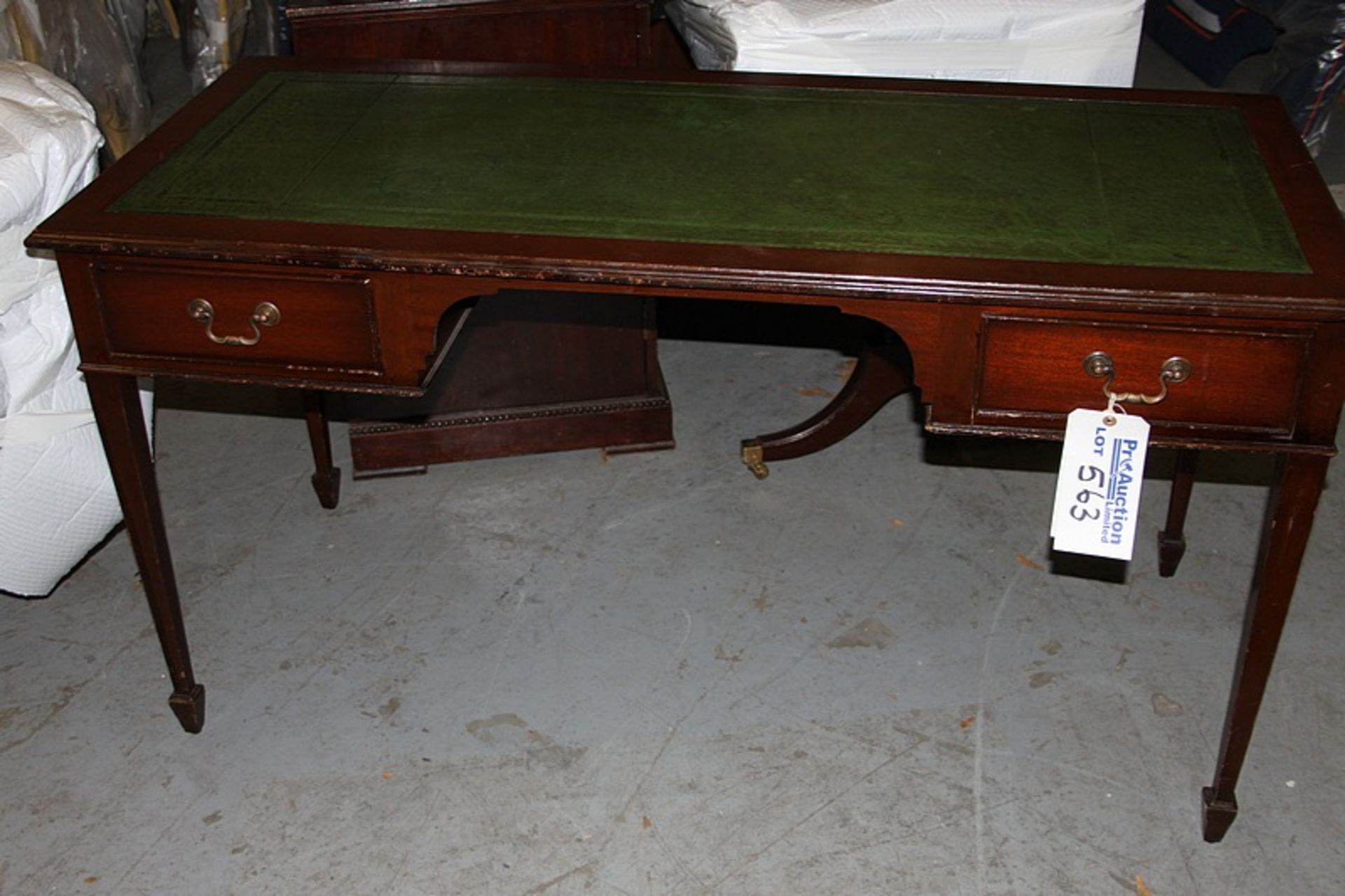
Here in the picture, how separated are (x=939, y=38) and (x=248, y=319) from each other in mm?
1398

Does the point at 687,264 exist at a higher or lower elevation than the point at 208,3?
higher

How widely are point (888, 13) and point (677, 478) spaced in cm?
93


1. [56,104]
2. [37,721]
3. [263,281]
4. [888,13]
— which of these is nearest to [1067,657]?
[888,13]

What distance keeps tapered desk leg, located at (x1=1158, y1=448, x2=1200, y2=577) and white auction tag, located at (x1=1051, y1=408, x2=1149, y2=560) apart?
715 millimetres

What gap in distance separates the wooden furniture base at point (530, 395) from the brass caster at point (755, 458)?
0.17 m

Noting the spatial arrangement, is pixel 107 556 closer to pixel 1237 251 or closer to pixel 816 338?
pixel 816 338

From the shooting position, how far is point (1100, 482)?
1.73 metres

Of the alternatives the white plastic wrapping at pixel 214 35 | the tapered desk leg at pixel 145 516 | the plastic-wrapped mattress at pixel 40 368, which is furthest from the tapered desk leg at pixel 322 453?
the white plastic wrapping at pixel 214 35

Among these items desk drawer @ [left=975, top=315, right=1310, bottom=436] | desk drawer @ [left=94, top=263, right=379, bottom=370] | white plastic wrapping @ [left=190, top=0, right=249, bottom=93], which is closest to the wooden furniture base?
desk drawer @ [left=94, top=263, right=379, bottom=370]

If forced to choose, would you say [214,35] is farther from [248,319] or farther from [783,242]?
[783,242]

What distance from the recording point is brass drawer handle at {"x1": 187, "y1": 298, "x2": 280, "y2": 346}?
5.97 ft

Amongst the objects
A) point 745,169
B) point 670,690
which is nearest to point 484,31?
point 745,169

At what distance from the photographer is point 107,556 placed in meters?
2.59

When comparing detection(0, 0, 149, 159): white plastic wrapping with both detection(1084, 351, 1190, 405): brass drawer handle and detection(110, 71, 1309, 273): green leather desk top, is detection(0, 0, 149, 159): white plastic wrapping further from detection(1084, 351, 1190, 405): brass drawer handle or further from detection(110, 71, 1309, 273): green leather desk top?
detection(1084, 351, 1190, 405): brass drawer handle
